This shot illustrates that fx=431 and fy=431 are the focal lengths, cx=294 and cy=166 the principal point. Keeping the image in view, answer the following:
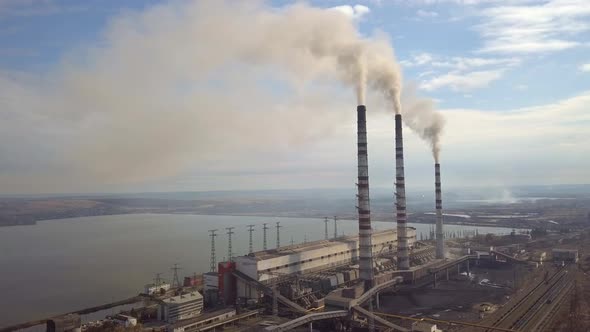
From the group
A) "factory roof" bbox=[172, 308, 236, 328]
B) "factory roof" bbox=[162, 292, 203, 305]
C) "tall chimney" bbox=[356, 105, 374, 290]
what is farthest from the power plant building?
"tall chimney" bbox=[356, 105, 374, 290]

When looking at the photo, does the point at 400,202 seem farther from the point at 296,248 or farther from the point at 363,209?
the point at 296,248

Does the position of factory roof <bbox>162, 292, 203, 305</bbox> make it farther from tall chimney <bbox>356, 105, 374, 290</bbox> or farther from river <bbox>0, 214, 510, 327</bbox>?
tall chimney <bbox>356, 105, 374, 290</bbox>

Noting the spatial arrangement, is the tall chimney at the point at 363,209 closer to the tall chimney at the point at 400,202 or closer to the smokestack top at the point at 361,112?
the smokestack top at the point at 361,112

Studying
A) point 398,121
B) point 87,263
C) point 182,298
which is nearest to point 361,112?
point 398,121

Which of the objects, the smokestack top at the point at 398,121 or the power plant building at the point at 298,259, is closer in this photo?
the power plant building at the point at 298,259

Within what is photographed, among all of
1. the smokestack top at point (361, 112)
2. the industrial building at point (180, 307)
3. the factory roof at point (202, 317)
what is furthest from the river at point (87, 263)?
the smokestack top at point (361, 112)

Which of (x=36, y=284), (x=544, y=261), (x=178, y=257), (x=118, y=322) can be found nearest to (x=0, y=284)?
(x=36, y=284)

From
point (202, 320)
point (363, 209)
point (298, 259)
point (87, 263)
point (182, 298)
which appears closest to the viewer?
point (202, 320)
